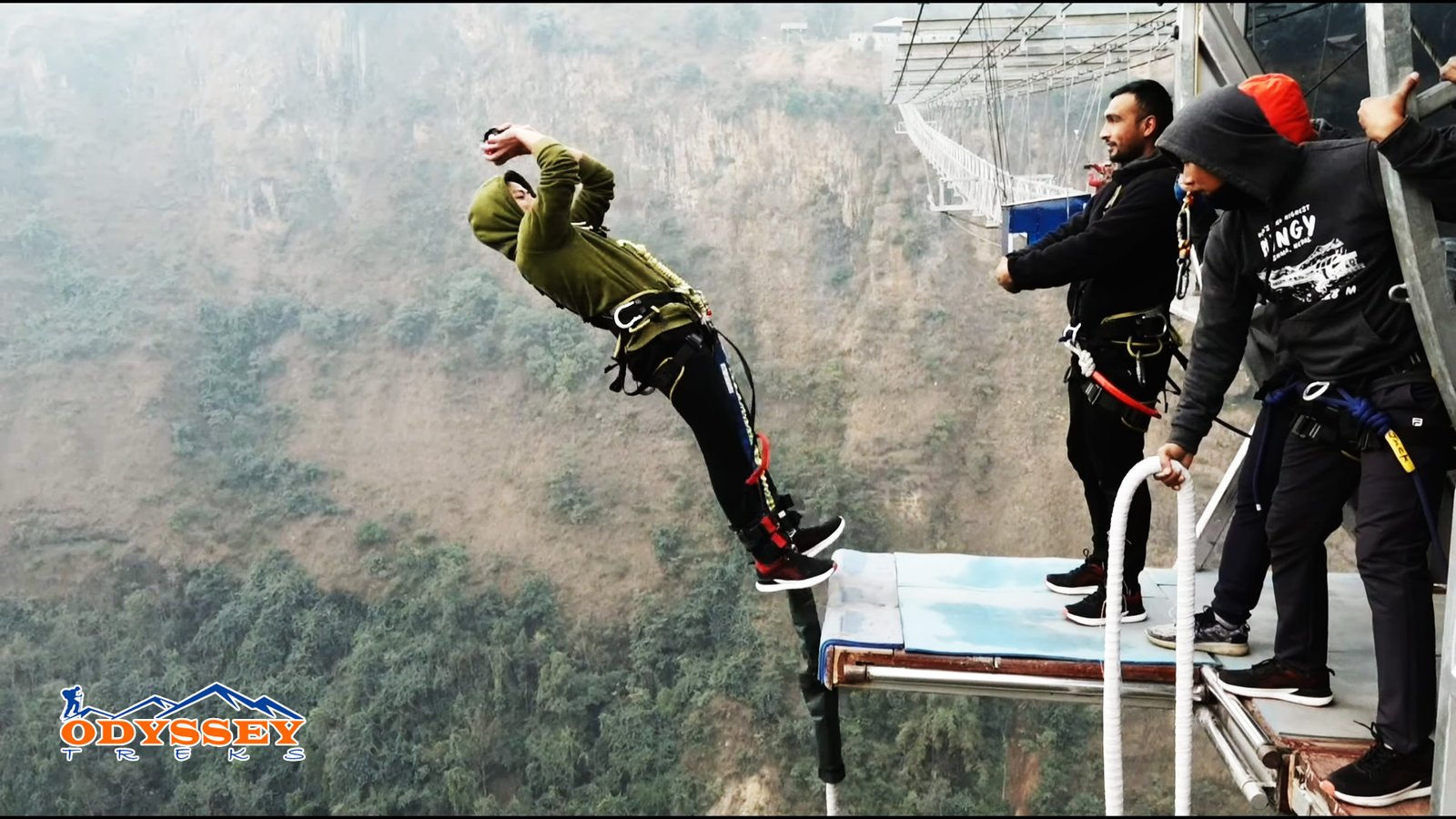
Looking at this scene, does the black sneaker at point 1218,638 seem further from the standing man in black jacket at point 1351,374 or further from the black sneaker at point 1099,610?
the standing man in black jacket at point 1351,374

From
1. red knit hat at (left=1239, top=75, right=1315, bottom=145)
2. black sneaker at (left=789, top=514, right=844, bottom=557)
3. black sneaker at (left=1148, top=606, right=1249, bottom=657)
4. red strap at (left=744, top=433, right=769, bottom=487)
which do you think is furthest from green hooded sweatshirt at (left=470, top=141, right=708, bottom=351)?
black sneaker at (left=1148, top=606, right=1249, bottom=657)

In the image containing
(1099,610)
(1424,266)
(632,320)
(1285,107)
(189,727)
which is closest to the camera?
(1424,266)

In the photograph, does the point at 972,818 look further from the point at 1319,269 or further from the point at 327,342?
the point at 327,342

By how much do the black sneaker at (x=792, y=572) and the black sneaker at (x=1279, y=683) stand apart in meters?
0.87

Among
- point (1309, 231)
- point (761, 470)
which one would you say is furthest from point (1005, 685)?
point (1309, 231)

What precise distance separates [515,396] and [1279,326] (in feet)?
60.8

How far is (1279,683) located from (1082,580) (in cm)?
68

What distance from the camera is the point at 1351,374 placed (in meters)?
1.56

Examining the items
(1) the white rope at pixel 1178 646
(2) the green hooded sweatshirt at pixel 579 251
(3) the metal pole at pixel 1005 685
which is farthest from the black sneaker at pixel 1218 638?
(2) the green hooded sweatshirt at pixel 579 251

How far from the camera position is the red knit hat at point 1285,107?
1.62 m

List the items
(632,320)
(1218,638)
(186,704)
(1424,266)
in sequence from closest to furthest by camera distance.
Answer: (1424,266) → (1218,638) → (632,320) → (186,704)

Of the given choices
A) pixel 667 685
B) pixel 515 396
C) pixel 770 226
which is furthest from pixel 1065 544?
pixel 515 396

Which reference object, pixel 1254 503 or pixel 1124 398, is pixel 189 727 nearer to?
pixel 1124 398

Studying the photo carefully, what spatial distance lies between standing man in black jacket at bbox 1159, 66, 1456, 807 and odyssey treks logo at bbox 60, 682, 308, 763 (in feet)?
46.0
